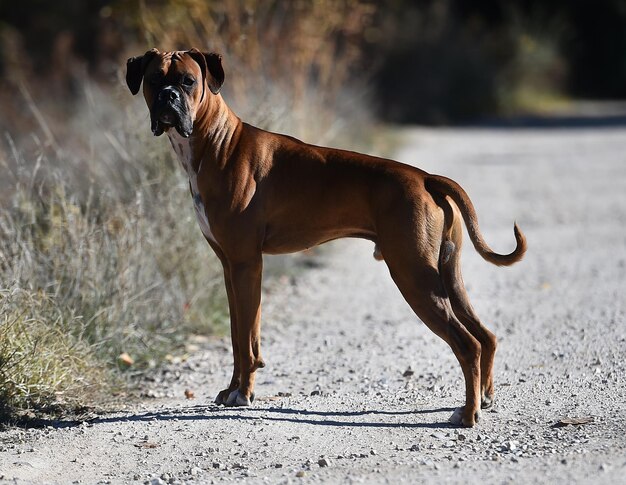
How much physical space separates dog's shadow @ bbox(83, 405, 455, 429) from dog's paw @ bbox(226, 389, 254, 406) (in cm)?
4

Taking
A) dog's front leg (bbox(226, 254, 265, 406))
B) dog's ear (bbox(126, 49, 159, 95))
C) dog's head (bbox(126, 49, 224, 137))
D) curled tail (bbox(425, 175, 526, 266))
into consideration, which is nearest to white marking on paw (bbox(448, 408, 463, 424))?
curled tail (bbox(425, 175, 526, 266))

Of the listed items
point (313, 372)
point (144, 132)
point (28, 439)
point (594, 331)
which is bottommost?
point (28, 439)

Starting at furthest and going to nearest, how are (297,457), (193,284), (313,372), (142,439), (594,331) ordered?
1. (193,284)
2. (594,331)
3. (313,372)
4. (142,439)
5. (297,457)

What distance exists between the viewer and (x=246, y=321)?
18.7 ft

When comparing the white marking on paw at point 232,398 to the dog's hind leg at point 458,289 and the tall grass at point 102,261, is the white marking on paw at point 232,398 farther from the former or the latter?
the dog's hind leg at point 458,289

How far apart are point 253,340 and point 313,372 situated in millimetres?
1017

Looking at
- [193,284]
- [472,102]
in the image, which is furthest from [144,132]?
[472,102]

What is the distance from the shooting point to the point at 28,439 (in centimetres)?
536

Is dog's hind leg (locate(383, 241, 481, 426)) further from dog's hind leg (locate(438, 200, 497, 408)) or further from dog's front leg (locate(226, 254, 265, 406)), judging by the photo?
dog's front leg (locate(226, 254, 265, 406))

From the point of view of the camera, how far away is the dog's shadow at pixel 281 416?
5418mm

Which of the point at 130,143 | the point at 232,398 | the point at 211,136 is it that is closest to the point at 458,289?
the point at 232,398

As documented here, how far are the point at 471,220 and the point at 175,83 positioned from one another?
1744 millimetres

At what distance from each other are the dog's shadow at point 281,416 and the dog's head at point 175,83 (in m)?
1.59

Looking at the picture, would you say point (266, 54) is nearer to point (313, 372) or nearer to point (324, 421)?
point (313, 372)
